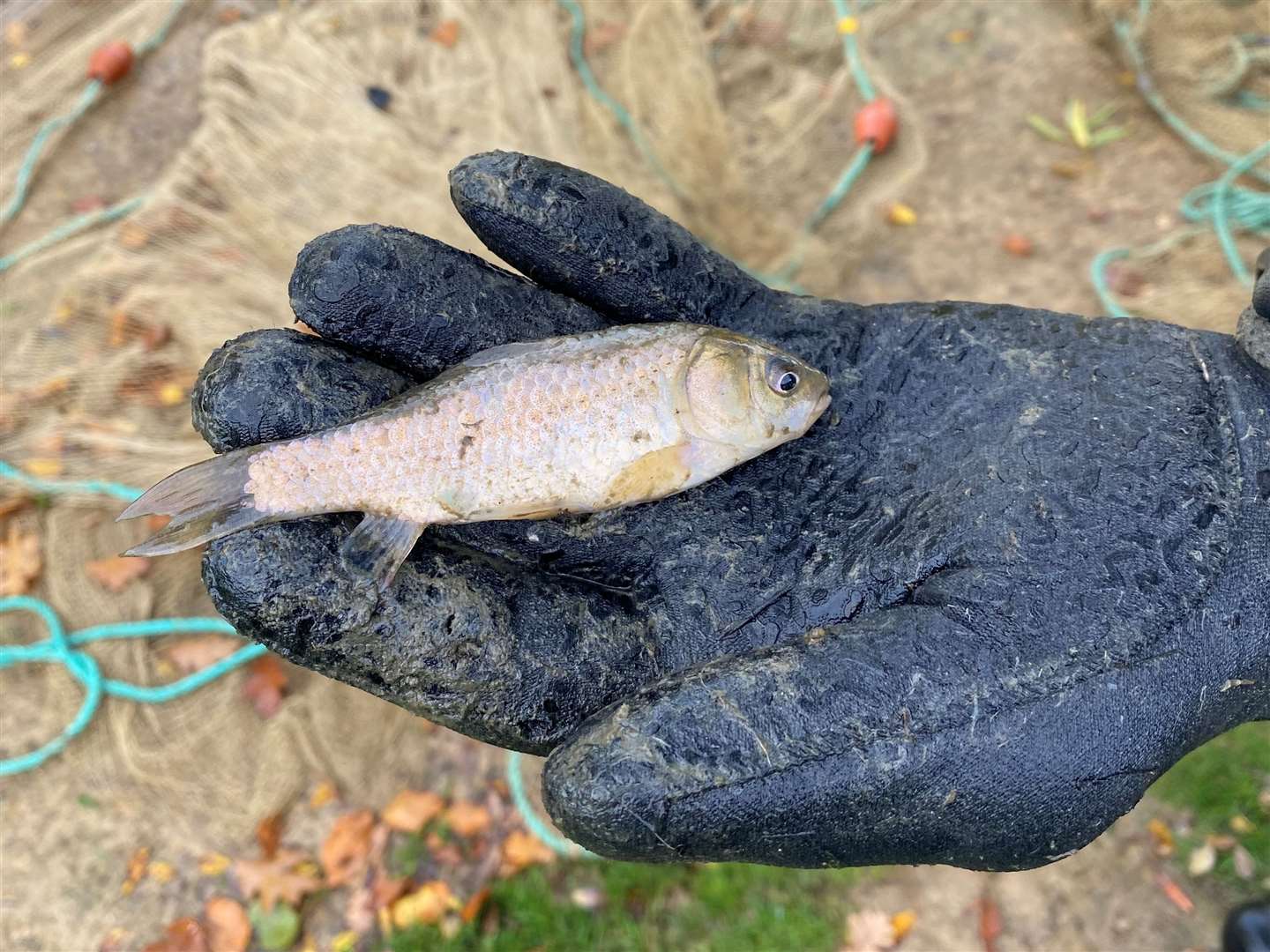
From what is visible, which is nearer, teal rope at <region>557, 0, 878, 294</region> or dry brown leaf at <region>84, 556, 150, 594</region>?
dry brown leaf at <region>84, 556, 150, 594</region>

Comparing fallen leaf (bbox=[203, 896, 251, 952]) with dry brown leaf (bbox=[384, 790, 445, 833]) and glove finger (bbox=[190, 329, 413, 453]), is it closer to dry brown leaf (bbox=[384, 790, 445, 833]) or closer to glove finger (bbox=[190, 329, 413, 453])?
dry brown leaf (bbox=[384, 790, 445, 833])

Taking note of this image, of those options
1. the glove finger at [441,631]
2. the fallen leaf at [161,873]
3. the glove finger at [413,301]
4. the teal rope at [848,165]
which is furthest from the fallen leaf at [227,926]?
the teal rope at [848,165]

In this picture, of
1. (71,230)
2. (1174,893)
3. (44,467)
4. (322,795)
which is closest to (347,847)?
(322,795)

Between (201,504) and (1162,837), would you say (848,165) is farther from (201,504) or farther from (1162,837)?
(201,504)

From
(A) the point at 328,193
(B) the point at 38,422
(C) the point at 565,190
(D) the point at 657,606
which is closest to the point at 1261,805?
(D) the point at 657,606

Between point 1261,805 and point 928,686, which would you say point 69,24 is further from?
point 1261,805

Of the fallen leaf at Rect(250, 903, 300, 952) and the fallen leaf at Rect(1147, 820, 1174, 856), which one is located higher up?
the fallen leaf at Rect(1147, 820, 1174, 856)

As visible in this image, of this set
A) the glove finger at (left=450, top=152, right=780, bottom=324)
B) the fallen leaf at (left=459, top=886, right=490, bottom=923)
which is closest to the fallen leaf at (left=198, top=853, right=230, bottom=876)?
the fallen leaf at (left=459, top=886, right=490, bottom=923)
